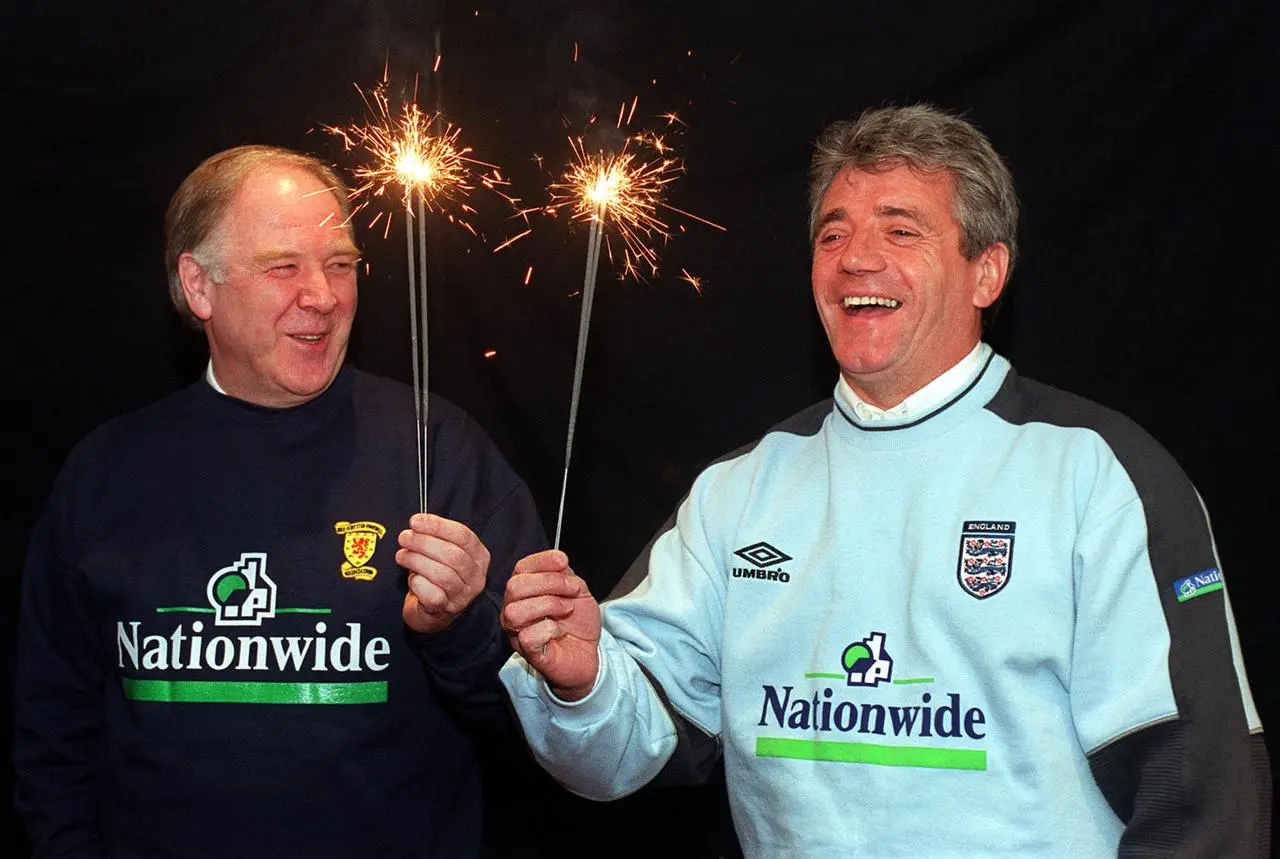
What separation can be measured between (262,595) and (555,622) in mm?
713

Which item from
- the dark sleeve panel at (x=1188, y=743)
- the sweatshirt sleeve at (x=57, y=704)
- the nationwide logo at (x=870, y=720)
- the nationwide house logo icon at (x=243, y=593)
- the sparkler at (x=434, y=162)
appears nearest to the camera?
the dark sleeve panel at (x=1188, y=743)

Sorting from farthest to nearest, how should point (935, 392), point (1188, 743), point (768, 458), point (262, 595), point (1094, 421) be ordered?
point (262, 595)
point (768, 458)
point (935, 392)
point (1094, 421)
point (1188, 743)

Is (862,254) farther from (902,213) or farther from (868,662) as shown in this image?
(868,662)

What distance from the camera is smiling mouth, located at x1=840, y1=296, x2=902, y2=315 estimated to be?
2229 millimetres

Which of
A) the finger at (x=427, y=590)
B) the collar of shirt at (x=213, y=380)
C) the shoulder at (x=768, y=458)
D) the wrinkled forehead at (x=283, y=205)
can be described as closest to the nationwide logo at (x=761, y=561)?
the shoulder at (x=768, y=458)

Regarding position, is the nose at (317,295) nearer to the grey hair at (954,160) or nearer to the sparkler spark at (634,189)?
the sparkler spark at (634,189)

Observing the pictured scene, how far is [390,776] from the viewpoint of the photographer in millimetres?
2480

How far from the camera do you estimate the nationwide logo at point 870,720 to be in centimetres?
202

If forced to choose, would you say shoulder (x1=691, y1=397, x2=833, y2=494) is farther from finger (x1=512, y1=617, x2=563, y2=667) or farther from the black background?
the black background

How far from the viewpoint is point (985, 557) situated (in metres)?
2.07

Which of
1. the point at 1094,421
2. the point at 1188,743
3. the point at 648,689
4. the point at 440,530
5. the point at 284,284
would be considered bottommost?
the point at 1188,743

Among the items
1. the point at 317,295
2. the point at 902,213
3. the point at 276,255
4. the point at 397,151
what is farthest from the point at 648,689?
the point at 397,151

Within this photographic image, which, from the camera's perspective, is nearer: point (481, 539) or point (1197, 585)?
point (1197, 585)

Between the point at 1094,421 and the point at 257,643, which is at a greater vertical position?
the point at 1094,421
